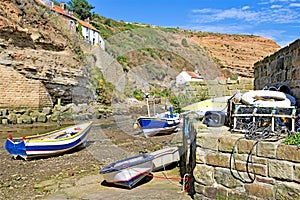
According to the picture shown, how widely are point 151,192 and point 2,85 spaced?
19.3 m

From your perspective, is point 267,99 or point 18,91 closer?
point 267,99

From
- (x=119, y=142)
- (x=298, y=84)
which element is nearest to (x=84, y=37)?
(x=119, y=142)

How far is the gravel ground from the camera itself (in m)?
5.98

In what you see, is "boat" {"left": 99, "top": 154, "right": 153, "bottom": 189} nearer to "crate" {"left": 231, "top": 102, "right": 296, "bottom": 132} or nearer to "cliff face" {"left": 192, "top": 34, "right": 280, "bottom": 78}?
"crate" {"left": 231, "top": 102, "right": 296, "bottom": 132}

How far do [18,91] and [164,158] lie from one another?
1818 cm

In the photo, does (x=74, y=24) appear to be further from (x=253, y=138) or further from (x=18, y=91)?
(x=253, y=138)

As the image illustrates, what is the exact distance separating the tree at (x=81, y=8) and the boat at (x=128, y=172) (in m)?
48.8

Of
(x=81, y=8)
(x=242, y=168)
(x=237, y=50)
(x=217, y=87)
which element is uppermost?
(x=81, y=8)

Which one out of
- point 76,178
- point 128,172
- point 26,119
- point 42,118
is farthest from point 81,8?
point 128,172

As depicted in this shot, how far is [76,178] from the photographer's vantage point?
7.69 meters

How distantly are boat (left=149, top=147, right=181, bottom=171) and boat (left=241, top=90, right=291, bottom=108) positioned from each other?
2952 mm

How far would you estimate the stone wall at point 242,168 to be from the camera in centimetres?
346

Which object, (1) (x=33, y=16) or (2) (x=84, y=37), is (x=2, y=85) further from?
(2) (x=84, y=37)

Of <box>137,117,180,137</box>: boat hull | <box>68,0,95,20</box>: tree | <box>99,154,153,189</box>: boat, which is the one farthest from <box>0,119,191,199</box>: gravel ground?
<box>68,0,95,20</box>: tree
